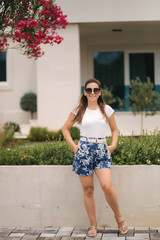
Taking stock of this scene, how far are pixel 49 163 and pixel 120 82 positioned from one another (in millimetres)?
9385

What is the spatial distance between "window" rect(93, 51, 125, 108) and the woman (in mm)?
9436

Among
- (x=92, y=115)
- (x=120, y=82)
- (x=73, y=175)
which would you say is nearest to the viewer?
(x=92, y=115)

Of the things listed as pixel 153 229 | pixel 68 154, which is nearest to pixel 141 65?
pixel 68 154

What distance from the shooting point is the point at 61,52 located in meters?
12.4

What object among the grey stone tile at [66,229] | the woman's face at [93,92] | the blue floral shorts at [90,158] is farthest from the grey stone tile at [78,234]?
the woman's face at [93,92]

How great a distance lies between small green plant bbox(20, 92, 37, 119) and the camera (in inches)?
549

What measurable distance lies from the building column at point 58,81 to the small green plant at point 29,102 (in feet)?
4.69

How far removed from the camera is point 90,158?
4.45 m

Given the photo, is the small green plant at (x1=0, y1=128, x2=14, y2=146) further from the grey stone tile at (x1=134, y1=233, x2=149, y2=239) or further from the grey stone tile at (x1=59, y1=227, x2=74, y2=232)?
the grey stone tile at (x1=134, y1=233, x2=149, y2=239)

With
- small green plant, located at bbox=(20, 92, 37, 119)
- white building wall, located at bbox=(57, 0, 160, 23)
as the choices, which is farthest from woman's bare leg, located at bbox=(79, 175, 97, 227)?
small green plant, located at bbox=(20, 92, 37, 119)

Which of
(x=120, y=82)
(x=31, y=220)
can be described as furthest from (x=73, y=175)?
(x=120, y=82)

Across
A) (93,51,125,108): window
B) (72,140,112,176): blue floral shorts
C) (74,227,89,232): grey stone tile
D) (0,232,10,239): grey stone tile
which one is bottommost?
(0,232,10,239): grey stone tile

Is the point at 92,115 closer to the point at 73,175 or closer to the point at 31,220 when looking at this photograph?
the point at 73,175

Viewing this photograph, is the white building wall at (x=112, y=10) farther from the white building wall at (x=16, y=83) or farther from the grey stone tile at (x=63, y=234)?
the grey stone tile at (x=63, y=234)
